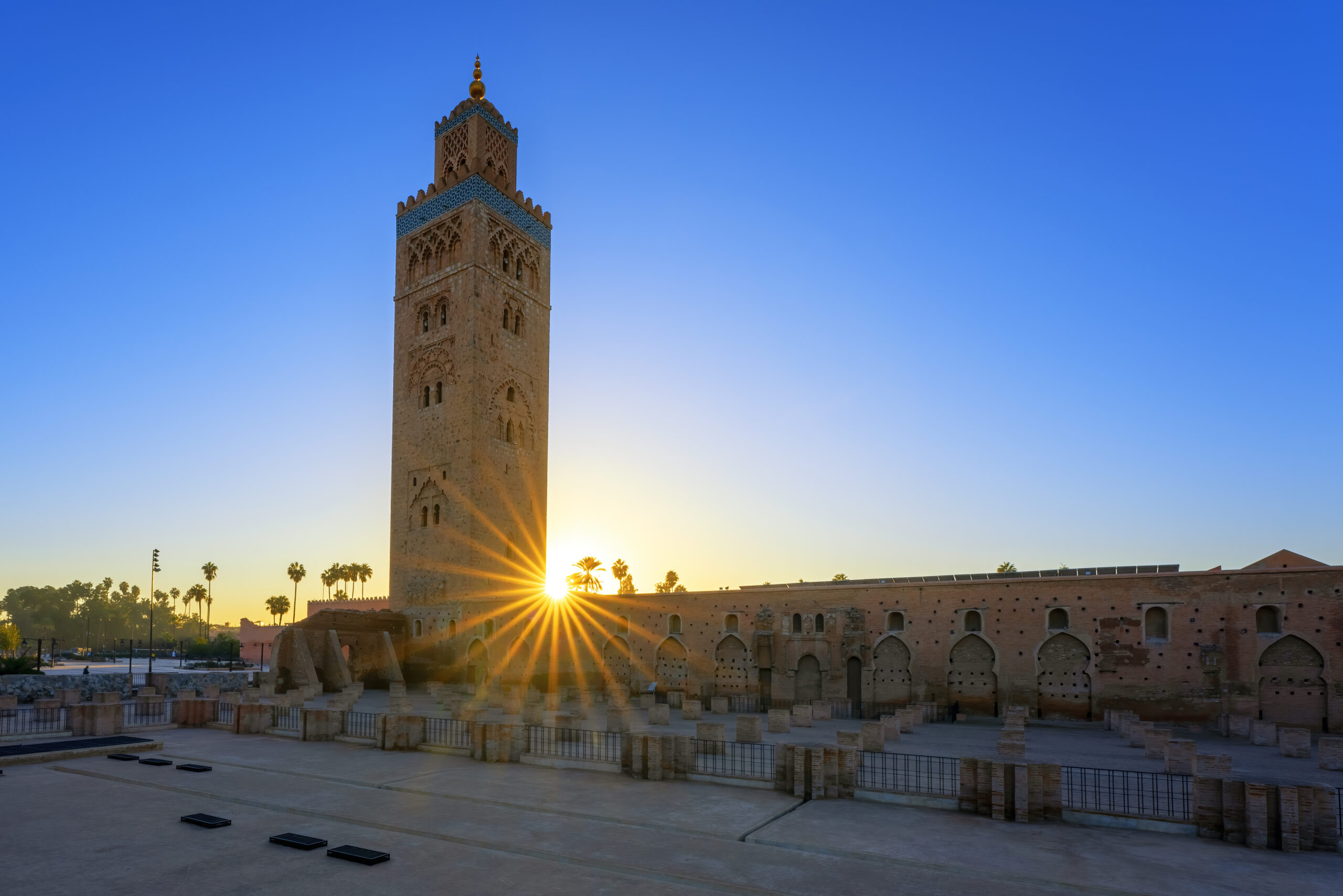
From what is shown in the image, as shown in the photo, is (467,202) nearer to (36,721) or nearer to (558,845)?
(36,721)

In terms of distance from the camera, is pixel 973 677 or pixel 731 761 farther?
pixel 973 677

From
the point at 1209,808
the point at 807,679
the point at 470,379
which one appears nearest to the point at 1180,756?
the point at 1209,808

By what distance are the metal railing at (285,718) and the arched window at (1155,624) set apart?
26.3 m

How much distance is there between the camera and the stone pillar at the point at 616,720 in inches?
843

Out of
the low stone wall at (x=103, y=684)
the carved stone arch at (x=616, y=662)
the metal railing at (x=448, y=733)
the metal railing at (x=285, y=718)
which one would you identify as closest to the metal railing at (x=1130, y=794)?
the metal railing at (x=448, y=733)

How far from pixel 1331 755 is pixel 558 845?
18.0 metres

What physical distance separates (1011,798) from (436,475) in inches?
1336

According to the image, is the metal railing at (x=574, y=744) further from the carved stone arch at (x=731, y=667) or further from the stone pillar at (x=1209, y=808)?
the carved stone arch at (x=731, y=667)

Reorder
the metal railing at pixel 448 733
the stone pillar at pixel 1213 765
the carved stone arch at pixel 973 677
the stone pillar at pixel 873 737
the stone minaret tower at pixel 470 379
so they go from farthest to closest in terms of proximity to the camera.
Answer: the stone minaret tower at pixel 470 379 → the carved stone arch at pixel 973 677 → the stone pillar at pixel 873 737 → the metal railing at pixel 448 733 → the stone pillar at pixel 1213 765

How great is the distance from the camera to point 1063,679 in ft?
89.8

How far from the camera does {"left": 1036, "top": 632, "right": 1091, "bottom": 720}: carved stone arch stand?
88.5 ft

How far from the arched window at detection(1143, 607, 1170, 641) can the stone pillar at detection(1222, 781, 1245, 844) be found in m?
18.5

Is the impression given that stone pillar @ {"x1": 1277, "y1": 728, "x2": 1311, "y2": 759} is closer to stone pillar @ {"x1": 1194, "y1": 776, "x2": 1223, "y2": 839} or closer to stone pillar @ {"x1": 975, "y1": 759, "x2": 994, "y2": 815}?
stone pillar @ {"x1": 1194, "y1": 776, "x2": 1223, "y2": 839}

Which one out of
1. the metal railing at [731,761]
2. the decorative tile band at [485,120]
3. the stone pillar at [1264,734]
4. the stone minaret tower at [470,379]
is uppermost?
the decorative tile band at [485,120]
